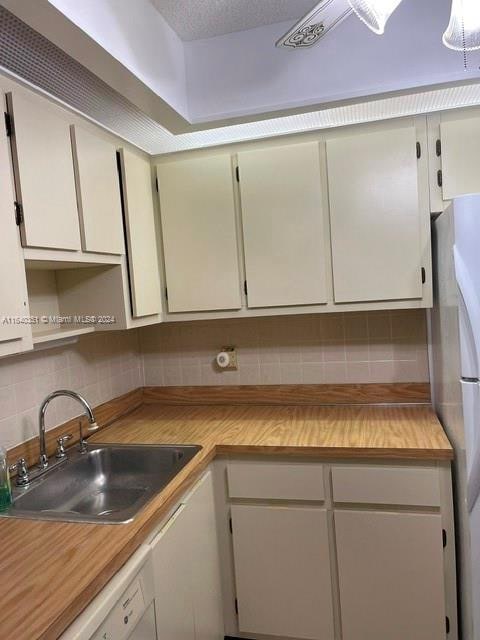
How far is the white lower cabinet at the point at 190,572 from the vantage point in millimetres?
1404


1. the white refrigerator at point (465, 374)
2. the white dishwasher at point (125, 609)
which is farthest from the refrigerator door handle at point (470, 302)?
the white dishwasher at point (125, 609)

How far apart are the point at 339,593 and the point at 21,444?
1.36 meters

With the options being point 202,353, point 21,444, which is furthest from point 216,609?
point 202,353

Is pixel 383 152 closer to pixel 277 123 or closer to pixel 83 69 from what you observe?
pixel 277 123

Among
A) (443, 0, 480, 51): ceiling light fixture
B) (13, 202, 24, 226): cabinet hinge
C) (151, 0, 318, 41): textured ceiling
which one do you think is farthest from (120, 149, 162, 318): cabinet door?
(443, 0, 480, 51): ceiling light fixture

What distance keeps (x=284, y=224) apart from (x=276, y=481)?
1097 millimetres

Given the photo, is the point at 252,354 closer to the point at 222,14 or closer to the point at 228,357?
the point at 228,357

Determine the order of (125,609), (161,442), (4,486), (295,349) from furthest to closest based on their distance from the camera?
(295,349)
(161,442)
(4,486)
(125,609)

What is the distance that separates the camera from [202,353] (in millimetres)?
2574

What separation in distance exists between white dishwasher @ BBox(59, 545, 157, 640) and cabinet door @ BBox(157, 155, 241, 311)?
1.18 metres

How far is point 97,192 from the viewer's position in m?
1.77

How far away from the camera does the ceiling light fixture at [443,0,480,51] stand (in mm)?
1076

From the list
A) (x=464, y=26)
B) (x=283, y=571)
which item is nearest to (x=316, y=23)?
(x=464, y=26)

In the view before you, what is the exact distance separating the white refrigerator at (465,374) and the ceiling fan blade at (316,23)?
2.30ft
